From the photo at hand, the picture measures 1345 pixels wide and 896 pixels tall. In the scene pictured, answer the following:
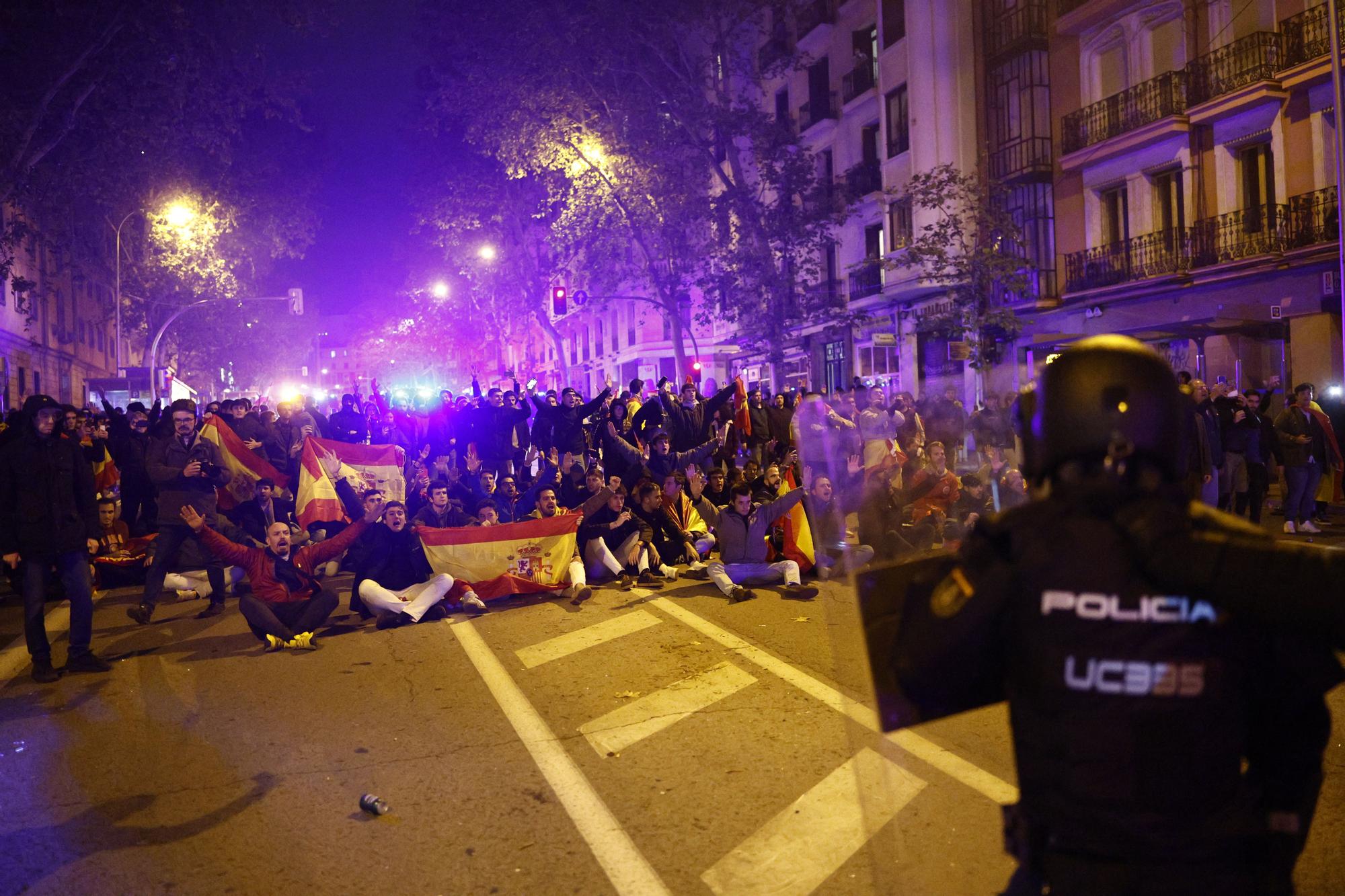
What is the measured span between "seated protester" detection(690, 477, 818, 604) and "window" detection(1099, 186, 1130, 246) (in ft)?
60.3

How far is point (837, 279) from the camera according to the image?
34.4 metres

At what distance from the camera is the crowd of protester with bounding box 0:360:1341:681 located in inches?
136

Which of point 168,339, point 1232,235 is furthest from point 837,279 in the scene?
point 168,339

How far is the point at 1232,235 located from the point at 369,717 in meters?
21.1

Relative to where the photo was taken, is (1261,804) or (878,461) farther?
(878,461)

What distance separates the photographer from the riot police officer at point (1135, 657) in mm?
1718

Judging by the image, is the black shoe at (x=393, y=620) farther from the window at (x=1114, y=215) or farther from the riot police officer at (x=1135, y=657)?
the window at (x=1114, y=215)

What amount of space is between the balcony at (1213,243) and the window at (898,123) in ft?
22.3

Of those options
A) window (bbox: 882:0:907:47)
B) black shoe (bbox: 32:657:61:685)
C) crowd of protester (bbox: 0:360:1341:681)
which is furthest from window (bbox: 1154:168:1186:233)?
black shoe (bbox: 32:657:61:685)

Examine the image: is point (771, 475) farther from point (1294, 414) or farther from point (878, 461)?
point (878, 461)

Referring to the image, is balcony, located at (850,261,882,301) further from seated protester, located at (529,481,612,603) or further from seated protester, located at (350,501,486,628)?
seated protester, located at (350,501,486,628)

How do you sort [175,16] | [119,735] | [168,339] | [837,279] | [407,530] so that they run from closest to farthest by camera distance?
[119,735]
[407,530]
[175,16]
[837,279]
[168,339]

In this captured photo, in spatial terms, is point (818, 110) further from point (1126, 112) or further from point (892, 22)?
point (1126, 112)

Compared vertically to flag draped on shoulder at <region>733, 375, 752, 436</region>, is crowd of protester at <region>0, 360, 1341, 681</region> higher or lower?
lower
